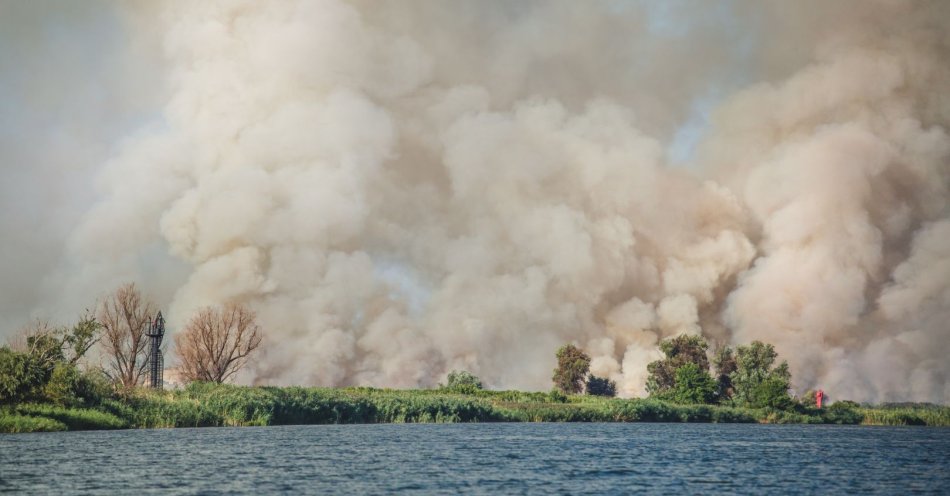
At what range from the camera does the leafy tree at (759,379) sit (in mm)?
121875

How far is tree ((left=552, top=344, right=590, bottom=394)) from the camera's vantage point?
140 metres

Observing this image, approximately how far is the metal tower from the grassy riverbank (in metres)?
14.7

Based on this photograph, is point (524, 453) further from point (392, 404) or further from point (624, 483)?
point (392, 404)

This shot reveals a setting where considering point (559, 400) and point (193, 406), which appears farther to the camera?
point (559, 400)

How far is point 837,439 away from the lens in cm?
8669

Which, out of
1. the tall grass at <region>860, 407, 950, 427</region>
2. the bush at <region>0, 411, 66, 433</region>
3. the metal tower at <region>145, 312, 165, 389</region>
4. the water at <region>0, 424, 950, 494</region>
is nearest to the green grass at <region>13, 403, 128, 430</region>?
the bush at <region>0, 411, 66, 433</region>

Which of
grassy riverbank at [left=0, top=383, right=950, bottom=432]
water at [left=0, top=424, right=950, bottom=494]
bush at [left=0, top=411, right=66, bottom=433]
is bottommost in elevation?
water at [left=0, top=424, right=950, bottom=494]

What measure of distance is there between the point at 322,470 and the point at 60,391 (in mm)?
29704

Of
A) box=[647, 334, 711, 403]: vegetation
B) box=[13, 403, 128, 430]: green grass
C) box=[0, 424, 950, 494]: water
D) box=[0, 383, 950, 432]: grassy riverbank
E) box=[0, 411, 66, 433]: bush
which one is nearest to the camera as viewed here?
box=[0, 424, 950, 494]: water

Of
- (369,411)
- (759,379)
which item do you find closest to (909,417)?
(759,379)

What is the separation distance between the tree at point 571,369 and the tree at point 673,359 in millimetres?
9516

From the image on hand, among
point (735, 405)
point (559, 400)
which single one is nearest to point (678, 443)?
point (559, 400)

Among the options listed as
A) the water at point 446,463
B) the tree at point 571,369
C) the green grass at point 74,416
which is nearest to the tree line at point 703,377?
the tree at point 571,369

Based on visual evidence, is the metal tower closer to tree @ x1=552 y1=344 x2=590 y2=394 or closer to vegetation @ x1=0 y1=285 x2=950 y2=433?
vegetation @ x1=0 y1=285 x2=950 y2=433
